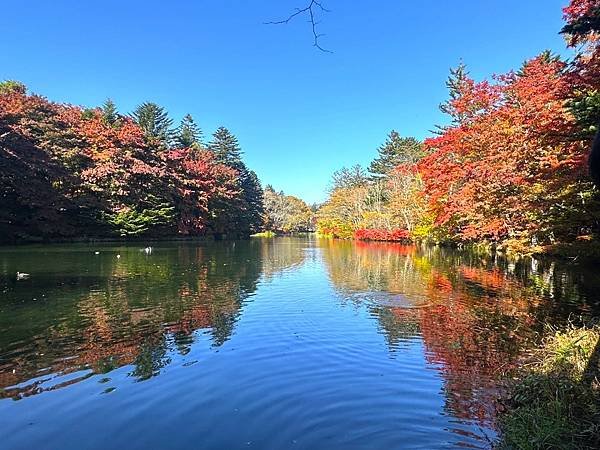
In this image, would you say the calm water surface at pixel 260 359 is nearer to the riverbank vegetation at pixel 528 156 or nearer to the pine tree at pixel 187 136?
the riverbank vegetation at pixel 528 156

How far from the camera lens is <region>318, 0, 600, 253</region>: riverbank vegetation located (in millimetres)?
12891

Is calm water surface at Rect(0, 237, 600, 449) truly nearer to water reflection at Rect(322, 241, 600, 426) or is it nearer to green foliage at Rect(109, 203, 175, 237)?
water reflection at Rect(322, 241, 600, 426)

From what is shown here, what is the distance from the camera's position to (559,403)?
4.20m

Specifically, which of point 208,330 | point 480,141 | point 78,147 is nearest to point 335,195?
point 78,147

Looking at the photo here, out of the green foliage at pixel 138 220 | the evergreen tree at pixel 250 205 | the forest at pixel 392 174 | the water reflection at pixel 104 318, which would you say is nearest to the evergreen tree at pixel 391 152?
the forest at pixel 392 174

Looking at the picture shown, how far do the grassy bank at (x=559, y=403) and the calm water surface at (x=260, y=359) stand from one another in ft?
1.39

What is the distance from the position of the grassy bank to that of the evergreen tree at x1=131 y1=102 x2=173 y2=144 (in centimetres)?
5209

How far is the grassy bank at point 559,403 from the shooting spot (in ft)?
12.6

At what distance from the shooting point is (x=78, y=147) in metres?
38.8

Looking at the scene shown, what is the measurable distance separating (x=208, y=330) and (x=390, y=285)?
8168 mm

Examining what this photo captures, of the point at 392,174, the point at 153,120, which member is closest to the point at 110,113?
the point at 153,120

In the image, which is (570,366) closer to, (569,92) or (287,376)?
(287,376)

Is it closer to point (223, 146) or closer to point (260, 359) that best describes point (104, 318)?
point (260, 359)

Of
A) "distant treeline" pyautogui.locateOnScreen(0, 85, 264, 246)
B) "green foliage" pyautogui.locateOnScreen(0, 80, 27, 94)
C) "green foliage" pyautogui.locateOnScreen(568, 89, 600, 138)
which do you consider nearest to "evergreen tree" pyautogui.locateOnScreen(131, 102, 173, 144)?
"distant treeline" pyautogui.locateOnScreen(0, 85, 264, 246)
